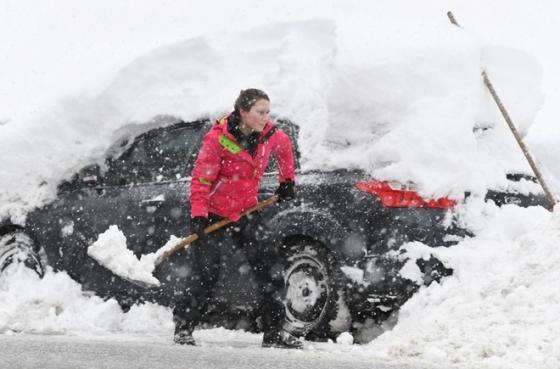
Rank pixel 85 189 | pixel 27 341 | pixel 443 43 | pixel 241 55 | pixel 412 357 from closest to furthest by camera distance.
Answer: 1. pixel 412 357
2. pixel 27 341
3. pixel 443 43
4. pixel 85 189
5. pixel 241 55

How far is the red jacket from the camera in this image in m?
5.54

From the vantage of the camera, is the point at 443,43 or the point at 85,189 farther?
the point at 85,189

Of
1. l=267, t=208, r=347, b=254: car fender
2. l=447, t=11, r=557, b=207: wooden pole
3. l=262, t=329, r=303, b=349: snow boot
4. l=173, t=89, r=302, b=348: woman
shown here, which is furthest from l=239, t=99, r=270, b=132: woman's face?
l=447, t=11, r=557, b=207: wooden pole

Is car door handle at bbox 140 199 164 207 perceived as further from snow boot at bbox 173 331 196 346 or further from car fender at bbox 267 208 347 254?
snow boot at bbox 173 331 196 346

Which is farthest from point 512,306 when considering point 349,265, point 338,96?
point 338,96

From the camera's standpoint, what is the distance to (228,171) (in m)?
5.64

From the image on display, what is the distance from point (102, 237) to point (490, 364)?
145 inches

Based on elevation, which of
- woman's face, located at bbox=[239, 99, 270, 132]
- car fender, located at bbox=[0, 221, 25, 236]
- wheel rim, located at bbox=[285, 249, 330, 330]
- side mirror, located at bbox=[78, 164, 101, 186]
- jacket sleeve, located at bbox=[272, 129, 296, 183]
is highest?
woman's face, located at bbox=[239, 99, 270, 132]

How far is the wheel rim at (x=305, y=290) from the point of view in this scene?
6.05 metres

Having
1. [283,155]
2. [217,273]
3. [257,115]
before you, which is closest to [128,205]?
[217,273]

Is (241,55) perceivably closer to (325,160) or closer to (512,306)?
(325,160)

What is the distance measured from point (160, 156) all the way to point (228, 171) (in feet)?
5.60

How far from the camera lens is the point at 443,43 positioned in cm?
678

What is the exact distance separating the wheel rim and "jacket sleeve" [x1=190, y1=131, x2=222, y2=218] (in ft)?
2.94
